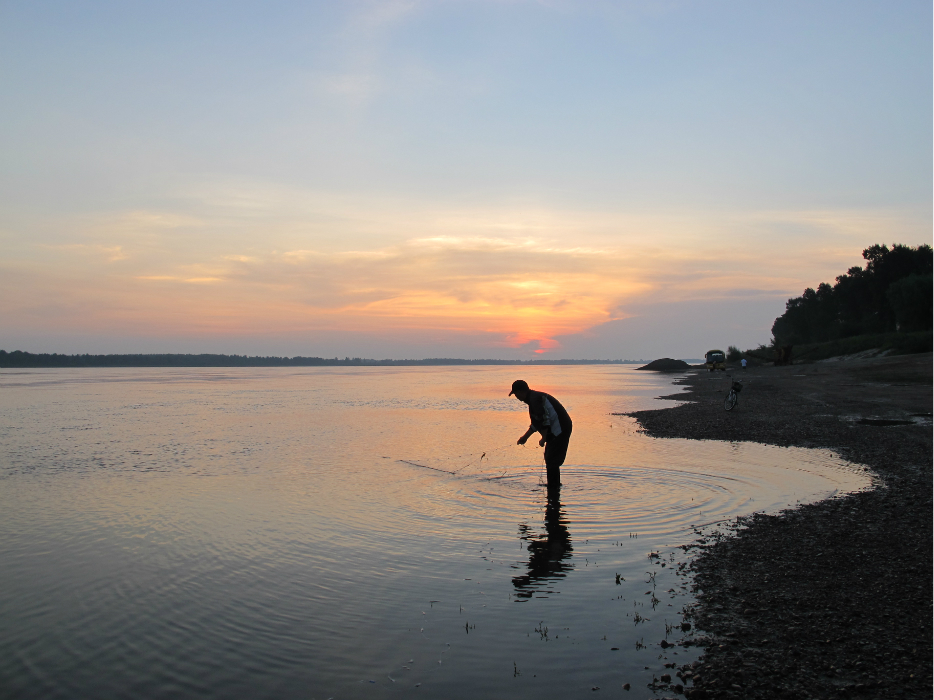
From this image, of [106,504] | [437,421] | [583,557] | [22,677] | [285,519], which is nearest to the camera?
[22,677]

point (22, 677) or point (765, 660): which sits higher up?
point (765, 660)

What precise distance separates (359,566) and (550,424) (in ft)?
17.0

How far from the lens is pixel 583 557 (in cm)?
954

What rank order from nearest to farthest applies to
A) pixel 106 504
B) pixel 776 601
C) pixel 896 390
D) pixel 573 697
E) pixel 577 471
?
pixel 573 697 → pixel 776 601 → pixel 106 504 → pixel 577 471 → pixel 896 390

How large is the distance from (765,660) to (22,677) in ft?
21.8

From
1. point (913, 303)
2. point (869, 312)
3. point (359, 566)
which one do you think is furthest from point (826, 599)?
point (869, 312)

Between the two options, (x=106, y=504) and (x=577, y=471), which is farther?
(x=577, y=471)

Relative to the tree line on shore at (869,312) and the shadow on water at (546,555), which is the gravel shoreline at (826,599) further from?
the tree line on shore at (869,312)

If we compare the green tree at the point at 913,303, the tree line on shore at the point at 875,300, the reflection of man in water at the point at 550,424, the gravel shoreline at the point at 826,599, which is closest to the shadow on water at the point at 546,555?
the reflection of man in water at the point at 550,424

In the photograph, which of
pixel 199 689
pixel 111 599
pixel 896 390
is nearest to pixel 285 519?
pixel 111 599

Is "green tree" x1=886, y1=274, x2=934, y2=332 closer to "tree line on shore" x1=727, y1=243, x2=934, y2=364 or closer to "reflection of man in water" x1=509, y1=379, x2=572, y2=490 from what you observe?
"tree line on shore" x1=727, y1=243, x2=934, y2=364

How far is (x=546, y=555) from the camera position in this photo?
9.64 metres

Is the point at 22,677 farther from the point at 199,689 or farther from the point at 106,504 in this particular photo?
the point at 106,504

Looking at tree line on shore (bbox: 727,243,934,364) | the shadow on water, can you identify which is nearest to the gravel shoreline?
the shadow on water
